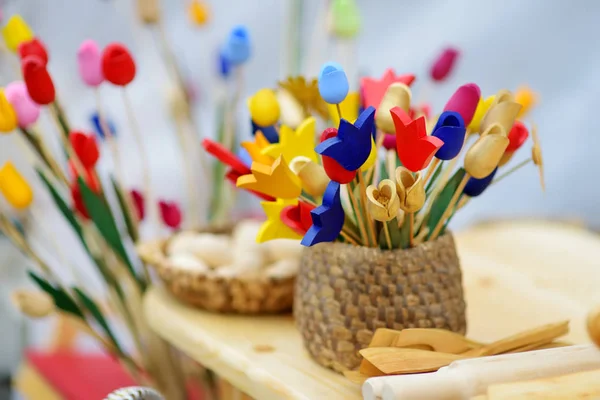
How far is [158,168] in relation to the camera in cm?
151

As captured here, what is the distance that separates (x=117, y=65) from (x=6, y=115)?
10 cm

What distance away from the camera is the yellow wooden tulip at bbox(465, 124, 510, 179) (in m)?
0.42

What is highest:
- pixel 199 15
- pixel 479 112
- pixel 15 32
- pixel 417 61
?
pixel 417 61

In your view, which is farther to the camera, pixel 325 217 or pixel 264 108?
pixel 264 108

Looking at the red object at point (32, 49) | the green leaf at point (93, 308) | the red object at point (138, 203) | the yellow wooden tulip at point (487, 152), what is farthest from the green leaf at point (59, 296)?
the yellow wooden tulip at point (487, 152)

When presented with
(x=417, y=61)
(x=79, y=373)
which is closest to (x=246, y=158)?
(x=79, y=373)

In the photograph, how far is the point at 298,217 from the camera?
452mm

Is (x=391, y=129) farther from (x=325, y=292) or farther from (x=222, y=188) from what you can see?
(x=222, y=188)

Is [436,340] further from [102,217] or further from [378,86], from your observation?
[102,217]

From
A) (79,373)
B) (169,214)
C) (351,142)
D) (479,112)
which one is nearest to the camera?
(351,142)

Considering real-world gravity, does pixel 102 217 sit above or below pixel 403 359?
above

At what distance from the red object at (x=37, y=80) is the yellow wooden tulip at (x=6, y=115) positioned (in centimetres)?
2

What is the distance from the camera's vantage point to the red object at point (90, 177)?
619 mm

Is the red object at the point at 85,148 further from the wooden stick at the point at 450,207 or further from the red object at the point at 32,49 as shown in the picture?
the wooden stick at the point at 450,207
